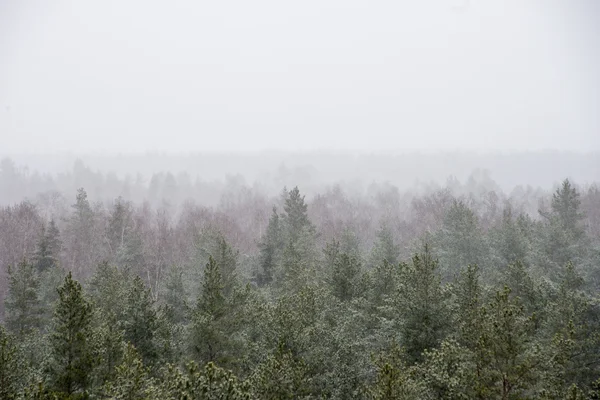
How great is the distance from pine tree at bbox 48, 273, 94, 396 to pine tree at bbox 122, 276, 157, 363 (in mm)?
4004

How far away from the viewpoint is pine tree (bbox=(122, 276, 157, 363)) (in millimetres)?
18625

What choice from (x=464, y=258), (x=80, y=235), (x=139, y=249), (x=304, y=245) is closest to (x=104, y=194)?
(x=80, y=235)

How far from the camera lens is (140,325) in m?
18.8

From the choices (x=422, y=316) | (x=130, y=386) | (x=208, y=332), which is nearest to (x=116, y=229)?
(x=208, y=332)

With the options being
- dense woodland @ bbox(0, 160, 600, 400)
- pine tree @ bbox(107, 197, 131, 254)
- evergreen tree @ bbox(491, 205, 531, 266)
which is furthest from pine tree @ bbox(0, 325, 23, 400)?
pine tree @ bbox(107, 197, 131, 254)

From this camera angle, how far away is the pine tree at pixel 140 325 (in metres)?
18.6

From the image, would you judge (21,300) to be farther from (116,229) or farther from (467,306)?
(467,306)

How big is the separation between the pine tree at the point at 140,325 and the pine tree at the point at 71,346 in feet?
13.1

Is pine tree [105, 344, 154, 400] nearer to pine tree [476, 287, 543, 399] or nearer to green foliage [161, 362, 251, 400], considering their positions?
green foliage [161, 362, 251, 400]

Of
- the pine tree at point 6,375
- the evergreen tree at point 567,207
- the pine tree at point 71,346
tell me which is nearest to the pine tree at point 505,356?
the pine tree at point 71,346

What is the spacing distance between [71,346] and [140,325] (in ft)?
15.1

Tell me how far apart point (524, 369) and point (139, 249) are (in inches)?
1691

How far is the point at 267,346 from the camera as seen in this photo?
18.5m

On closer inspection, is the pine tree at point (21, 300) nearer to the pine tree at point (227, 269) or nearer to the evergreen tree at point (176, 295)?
the evergreen tree at point (176, 295)
